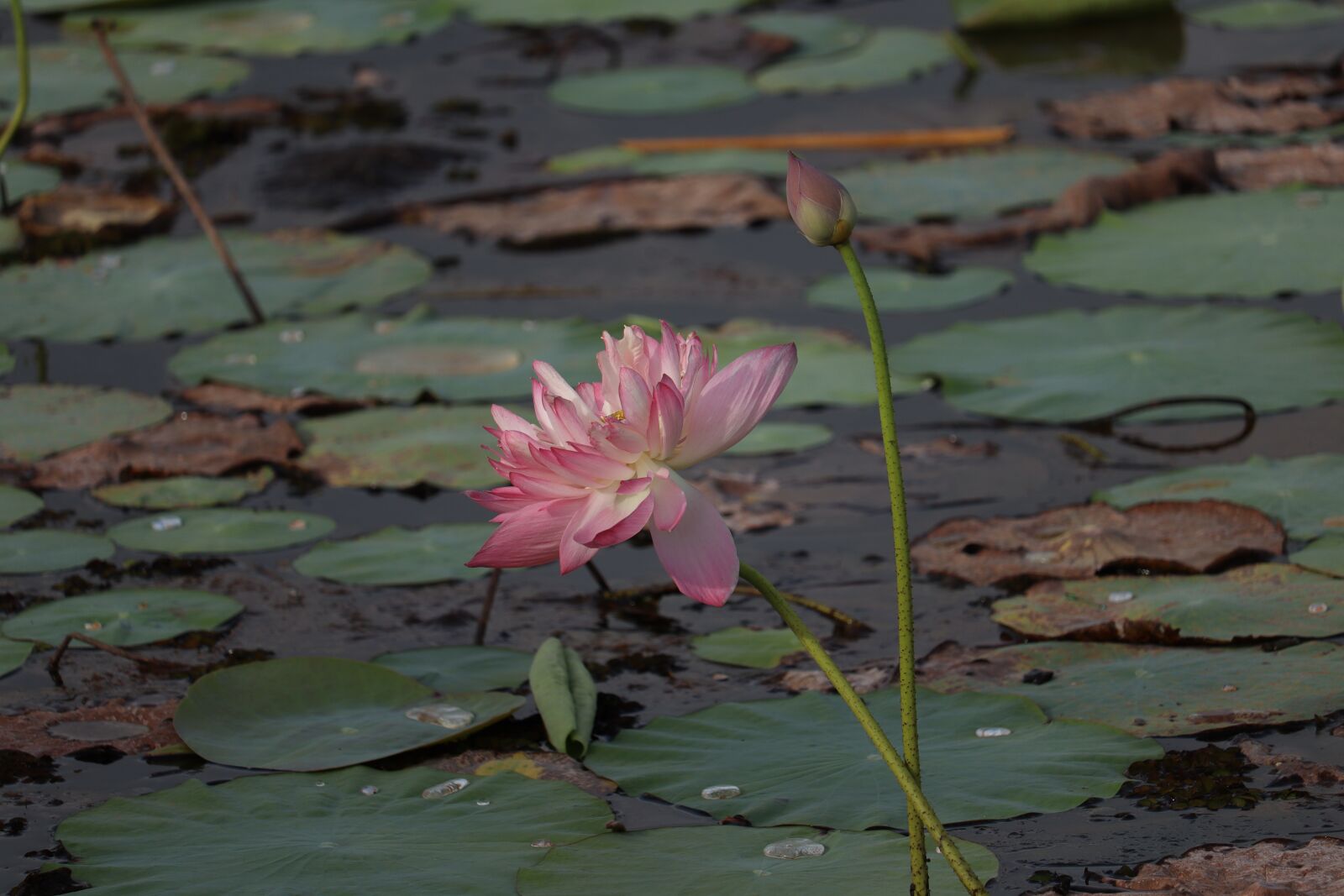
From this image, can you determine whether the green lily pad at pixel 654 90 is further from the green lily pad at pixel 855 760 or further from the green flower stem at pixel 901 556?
the green flower stem at pixel 901 556

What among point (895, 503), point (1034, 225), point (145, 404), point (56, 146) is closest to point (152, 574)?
point (145, 404)

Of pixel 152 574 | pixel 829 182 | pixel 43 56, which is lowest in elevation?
pixel 152 574

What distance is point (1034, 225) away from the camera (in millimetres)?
4344

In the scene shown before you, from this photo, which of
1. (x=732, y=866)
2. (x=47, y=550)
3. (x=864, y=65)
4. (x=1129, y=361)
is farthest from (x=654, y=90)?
(x=732, y=866)

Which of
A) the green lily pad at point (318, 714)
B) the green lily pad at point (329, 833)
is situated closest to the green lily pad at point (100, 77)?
the green lily pad at point (318, 714)

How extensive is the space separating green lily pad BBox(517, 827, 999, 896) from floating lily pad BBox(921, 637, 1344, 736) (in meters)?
0.45

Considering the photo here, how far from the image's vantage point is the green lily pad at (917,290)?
390 cm

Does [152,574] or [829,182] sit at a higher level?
[829,182]

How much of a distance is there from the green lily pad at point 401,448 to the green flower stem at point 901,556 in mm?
1680

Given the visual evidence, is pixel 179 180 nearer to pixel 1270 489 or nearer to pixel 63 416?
pixel 63 416

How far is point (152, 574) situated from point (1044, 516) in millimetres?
1538

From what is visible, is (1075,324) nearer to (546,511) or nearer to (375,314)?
(375,314)

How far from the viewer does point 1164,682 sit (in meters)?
2.18

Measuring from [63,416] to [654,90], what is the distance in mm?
2777
